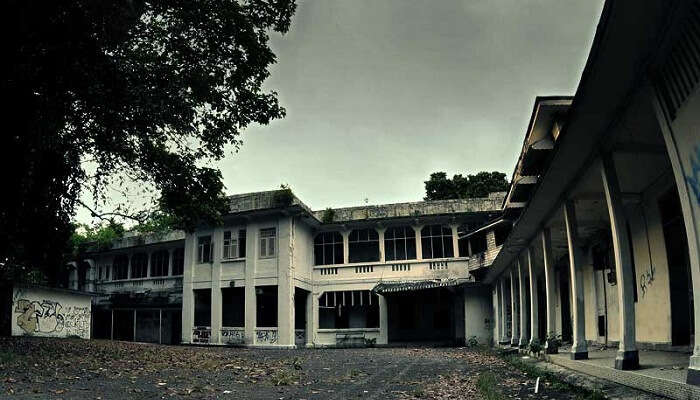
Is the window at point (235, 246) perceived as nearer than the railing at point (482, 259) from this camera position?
No

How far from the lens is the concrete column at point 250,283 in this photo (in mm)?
28031

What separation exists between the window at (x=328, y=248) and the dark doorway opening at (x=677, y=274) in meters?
21.4

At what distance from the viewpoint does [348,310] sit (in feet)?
100

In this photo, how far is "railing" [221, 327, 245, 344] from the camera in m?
28.2

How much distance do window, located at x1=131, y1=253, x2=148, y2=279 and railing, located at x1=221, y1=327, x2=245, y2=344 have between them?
33.9ft

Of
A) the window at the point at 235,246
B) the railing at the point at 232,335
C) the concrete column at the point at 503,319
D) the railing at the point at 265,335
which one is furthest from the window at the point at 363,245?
the concrete column at the point at 503,319

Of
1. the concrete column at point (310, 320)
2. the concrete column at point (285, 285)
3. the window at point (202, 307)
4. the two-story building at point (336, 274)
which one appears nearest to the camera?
the concrete column at point (285, 285)

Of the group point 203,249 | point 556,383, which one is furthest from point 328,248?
point 556,383

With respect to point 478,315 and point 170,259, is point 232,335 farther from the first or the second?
point 478,315

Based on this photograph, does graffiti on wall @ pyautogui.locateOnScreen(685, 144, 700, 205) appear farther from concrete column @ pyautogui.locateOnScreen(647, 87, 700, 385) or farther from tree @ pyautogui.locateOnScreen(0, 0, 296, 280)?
tree @ pyautogui.locateOnScreen(0, 0, 296, 280)

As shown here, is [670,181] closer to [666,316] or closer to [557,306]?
[666,316]

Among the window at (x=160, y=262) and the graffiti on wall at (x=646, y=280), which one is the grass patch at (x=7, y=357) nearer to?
the graffiti on wall at (x=646, y=280)

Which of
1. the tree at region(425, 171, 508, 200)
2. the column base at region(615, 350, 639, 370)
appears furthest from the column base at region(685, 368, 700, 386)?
the tree at region(425, 171, 508, 200)

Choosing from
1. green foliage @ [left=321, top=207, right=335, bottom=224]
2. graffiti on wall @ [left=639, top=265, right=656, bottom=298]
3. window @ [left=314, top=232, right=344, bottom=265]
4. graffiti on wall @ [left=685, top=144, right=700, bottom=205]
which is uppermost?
green foliage @ [left=321, top=207, right=335, bottom=224]
